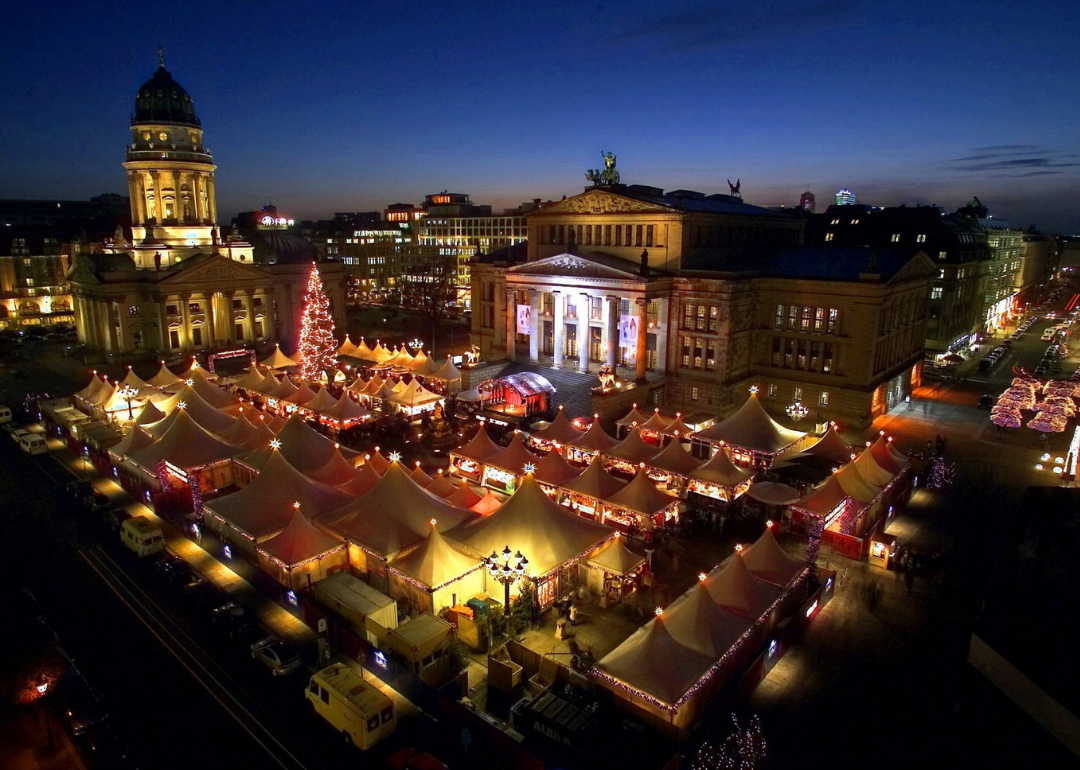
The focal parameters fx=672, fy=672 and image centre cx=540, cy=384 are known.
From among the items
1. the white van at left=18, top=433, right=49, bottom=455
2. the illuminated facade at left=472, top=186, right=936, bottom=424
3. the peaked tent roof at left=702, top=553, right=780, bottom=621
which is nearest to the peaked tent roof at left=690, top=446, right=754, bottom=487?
the peaked tent roof at left=702, top=553, right=780, bottom=621

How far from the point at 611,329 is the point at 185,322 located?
128ft


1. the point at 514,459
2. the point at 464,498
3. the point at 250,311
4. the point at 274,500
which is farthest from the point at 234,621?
the point at 250,311

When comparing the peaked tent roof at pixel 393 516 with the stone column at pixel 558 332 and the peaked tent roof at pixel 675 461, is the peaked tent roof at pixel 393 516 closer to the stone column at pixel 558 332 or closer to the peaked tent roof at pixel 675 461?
the peaked tent roof at pixel 675 461

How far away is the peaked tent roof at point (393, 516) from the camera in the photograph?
21.7 m

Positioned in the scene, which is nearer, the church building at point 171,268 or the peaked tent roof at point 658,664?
the peaked tent roof at point 658,664

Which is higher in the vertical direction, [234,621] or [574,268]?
[574,268]

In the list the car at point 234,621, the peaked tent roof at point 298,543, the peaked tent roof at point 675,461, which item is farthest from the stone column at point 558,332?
the car at point 234,621

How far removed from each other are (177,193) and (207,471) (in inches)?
1747

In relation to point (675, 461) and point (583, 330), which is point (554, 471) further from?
point (583, 330)

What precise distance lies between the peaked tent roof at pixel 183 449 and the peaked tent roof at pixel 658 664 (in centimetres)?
2079

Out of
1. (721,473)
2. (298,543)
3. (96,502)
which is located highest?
(721,473)

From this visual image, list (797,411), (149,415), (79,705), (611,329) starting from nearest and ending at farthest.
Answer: (79,705) → (149,415) → (797,411) → (611,329)

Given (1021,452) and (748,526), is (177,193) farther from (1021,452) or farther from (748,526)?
(1021,452)

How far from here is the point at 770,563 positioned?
20156 millimetres
